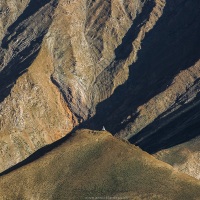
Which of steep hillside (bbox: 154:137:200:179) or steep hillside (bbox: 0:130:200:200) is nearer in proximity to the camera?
steep hillside (bbox: 0:130:200:200)

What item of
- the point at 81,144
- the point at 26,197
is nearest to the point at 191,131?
the point at 81,144

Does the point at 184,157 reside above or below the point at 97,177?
above

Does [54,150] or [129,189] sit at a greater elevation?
[54,150]

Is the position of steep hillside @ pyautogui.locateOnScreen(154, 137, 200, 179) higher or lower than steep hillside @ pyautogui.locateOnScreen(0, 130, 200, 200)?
higher

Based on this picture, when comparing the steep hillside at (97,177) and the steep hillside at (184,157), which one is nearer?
the steep hillside at (97,177)

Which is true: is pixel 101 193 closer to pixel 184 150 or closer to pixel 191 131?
pixel 184 150

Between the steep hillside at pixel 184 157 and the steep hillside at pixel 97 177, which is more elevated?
the steep hillside at pixel 184 157

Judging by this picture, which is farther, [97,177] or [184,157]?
[184,157]

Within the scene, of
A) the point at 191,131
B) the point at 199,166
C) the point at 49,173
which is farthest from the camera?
the point at 191,131
